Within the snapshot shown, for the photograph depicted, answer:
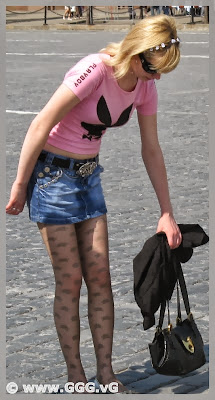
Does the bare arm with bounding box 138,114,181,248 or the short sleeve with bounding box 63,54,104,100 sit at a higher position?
the short sleeve with bounding box 63,54,104,100

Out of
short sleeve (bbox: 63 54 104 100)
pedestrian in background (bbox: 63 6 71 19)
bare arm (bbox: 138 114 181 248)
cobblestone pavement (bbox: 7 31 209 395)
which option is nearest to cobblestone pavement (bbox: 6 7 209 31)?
pedestrian in background (bbox: 63 6 71 19)

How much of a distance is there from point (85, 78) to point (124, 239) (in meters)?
3.53

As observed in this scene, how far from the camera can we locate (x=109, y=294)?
4312 mm

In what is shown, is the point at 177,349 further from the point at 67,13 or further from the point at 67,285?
the point at 67,13

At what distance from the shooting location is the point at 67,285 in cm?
421

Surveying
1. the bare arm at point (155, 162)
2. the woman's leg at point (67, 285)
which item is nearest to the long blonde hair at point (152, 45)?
the bare arm at point (155, 162)

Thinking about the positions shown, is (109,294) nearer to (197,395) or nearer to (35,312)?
(197,395)

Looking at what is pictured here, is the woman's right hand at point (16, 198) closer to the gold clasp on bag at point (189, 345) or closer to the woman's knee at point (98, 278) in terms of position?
the woman's knee at point (98, 278)

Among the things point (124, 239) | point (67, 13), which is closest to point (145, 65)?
point (124, 239)

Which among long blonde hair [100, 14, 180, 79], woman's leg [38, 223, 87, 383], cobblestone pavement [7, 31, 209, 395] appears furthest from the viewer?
cobblestone pavement [7, 31, 209, 395]

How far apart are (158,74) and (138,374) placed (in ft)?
4.69

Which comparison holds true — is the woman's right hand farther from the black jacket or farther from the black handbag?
the black handbag

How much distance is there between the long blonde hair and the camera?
3.84 meters

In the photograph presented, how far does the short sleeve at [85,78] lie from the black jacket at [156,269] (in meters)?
0.67
